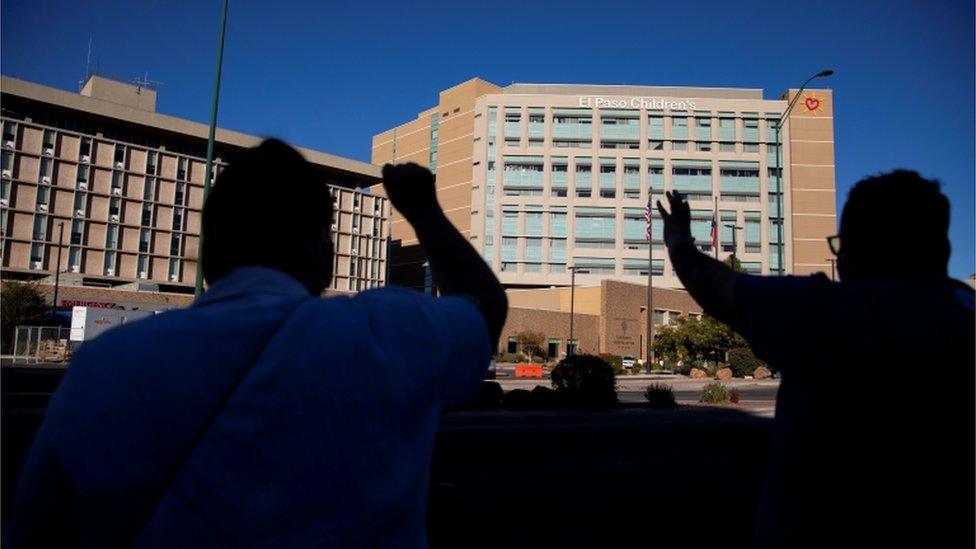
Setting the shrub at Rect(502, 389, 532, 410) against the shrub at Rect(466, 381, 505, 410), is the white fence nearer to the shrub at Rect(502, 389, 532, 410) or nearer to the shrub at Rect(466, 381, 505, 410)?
the shrub at Rect(466, 381, 505, 410)

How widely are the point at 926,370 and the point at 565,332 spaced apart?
67.4m

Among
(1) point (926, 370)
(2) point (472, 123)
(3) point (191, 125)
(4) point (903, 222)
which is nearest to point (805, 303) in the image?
(1) point (926, 370)

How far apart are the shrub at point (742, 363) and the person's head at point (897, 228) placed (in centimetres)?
4428

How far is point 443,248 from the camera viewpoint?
1.58 meters

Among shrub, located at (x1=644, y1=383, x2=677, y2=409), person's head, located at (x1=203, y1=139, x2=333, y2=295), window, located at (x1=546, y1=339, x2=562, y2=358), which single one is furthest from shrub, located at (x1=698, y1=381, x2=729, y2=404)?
window, located at (x1=546, y1=339, x2=562, y2=358)

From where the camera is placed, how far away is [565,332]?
68438mm

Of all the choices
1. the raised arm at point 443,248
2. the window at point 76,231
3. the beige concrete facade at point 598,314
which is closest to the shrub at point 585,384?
the raised arm at point 443,248

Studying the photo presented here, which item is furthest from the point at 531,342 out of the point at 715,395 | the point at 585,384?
the point at 585,384

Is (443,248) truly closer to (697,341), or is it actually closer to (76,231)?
(697,341)

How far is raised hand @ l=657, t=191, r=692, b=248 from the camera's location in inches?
82.3

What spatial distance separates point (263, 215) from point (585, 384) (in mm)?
18502

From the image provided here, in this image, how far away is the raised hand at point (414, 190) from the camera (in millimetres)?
1594

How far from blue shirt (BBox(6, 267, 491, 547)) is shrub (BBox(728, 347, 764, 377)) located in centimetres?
4533

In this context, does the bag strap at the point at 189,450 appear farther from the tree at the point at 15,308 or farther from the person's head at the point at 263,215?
the tree at the point at 15,308
